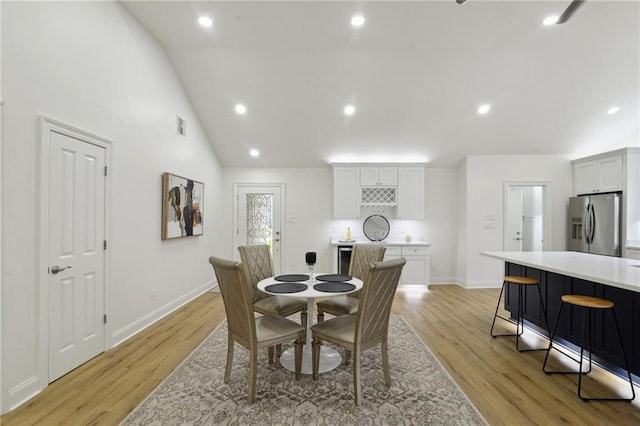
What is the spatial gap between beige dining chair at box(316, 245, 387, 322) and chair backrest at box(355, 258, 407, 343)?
55 cm

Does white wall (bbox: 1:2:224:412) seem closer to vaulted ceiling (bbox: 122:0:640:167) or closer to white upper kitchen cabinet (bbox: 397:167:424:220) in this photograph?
vaulted ceiling (bbox: 122:0:640:167)

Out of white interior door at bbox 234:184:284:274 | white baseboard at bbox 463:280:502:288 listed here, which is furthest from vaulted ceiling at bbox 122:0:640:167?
white baseboard at bbox 463:280:502:288

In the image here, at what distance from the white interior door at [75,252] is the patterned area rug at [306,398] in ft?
2.96

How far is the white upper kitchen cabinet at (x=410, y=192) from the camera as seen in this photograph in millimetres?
5668

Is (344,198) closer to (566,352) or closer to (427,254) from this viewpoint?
(427,254)

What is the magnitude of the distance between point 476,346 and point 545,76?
386 cm

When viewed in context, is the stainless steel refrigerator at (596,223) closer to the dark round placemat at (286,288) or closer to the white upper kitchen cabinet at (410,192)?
the white upper kitchen cabinet at (410,192)

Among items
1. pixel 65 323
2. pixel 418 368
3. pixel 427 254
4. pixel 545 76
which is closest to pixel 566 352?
pixel 418 368

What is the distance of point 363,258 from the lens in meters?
3.28

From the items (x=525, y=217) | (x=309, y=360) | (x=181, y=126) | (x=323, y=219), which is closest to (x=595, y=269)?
(x=309, y=360)

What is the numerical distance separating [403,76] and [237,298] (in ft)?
12.3

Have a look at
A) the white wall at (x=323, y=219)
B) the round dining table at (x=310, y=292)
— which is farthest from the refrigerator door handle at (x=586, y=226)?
the round dining table at (x=310, y=292)

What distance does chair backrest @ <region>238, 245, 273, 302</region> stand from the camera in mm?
2984

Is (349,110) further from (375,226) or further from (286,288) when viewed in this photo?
(286,288)
